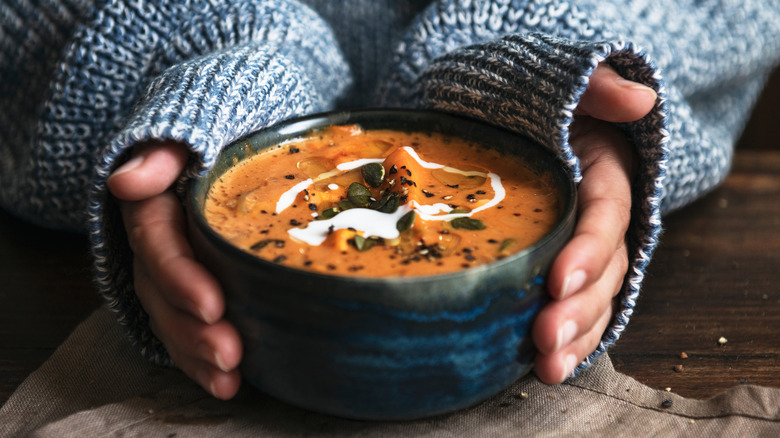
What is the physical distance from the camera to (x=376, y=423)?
616 mm

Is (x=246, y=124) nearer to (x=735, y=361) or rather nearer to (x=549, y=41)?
(x=549, y=41)

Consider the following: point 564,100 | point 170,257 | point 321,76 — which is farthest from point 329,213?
point 321,76

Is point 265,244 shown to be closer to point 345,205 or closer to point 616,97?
point 345,205

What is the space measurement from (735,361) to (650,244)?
0.14 meters

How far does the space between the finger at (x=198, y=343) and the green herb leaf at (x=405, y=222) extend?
15 centimetres

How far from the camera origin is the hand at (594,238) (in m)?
0.56

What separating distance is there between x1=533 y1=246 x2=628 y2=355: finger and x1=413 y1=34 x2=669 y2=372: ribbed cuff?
0.21 feet

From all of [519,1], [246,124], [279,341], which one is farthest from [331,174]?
[519,1]

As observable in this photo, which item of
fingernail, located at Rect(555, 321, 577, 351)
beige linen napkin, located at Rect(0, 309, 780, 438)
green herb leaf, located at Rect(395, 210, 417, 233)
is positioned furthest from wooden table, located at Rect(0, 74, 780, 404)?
green herb leaf, located at Rect(395, 210, 417, 233)

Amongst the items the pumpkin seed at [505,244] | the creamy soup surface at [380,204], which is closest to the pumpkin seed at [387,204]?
the creamy soup surface at [380,204]

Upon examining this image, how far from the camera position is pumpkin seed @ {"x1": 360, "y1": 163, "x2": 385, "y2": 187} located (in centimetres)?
70

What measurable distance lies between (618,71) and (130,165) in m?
0.46

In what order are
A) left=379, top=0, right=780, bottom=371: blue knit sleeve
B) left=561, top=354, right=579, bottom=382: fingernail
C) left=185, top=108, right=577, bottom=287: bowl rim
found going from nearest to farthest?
left=185, top=108, right=577, bottom=287: bowl rim → left=561, top=354, right=579, bottom=382: fingernail → left=379, top=0, right=780, bottom=371: blue knit sleeve

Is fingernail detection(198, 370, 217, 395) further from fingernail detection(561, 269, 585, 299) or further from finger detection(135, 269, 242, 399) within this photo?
fingernail detection(561, 269, 585, 299)
